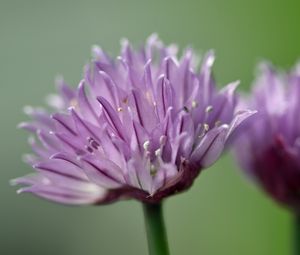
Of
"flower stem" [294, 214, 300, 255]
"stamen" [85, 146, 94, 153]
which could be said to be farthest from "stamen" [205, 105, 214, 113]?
"flower stem" [294, 214, 300, 255]

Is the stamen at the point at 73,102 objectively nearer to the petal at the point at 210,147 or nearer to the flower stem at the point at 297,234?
the petal at the point at 210,147

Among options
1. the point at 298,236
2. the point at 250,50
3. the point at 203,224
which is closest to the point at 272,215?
the point at 203,224

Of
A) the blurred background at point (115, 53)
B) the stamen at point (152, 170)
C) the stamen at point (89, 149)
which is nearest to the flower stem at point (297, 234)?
the stamen at point (152, 170)

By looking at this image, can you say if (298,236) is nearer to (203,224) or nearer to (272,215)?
(272,215)

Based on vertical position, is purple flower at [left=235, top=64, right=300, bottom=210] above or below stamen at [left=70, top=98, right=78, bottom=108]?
below

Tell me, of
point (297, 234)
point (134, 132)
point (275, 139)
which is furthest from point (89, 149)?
point (297, 234)

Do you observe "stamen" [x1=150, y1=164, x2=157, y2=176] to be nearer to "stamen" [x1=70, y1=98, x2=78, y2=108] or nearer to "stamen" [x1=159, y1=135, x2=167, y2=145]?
"stamen" [x1=159, y1=135, x2=167, y2=145]
